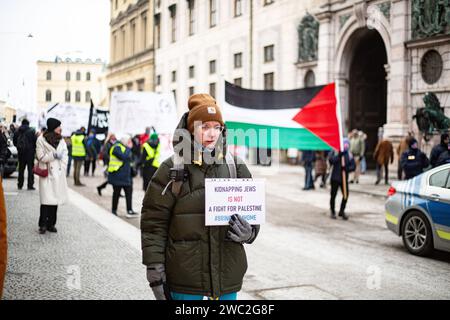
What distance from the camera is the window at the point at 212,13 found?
120ft

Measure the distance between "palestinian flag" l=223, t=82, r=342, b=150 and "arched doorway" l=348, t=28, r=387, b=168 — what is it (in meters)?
14.0

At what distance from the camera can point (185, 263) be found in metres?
3.40

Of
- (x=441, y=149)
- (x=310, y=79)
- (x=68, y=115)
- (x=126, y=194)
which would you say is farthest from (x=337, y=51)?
(x=68, y=115)

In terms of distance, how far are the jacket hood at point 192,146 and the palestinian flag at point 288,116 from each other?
801 cm

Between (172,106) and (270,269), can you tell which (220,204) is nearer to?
(270,269)

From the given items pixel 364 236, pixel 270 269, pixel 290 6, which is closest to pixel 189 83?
pixel 290 6

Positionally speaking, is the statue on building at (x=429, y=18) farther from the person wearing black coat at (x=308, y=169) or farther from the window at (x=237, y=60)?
the window at (x=237, y=60)

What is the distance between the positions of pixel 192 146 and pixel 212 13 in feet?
115

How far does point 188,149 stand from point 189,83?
37.0 m

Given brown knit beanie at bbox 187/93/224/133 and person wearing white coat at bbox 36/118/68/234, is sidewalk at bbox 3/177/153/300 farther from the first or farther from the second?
brown knit beanie at bbox 187/93/224/133

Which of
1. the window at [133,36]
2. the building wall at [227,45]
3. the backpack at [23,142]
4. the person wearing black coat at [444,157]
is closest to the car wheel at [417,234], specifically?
the person wearing black coat at [444,157]

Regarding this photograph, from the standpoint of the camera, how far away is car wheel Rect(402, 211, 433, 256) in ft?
28.1

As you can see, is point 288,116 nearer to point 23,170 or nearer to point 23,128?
point 23,128

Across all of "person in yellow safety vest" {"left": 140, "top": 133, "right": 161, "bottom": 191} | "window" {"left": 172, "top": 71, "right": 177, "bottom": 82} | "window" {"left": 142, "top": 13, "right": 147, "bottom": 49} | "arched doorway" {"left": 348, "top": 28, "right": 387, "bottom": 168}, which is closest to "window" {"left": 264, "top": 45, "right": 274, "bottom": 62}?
"arched doorway" {"left": 348, "top": 28, "right": 387, "bottom": 168}
